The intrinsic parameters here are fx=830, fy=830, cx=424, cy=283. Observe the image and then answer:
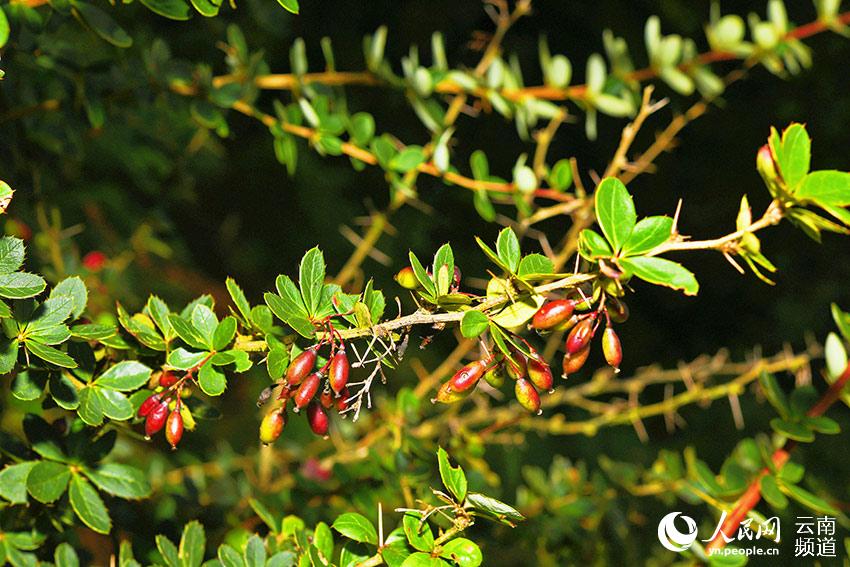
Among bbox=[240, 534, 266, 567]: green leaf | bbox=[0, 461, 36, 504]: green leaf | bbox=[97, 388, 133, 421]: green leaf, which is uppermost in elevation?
bbox=[97, 388, 133, 421]: green leaf

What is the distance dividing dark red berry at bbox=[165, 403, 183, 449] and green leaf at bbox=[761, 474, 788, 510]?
650 millimetres

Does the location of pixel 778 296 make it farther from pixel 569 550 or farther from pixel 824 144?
pixel 569 550

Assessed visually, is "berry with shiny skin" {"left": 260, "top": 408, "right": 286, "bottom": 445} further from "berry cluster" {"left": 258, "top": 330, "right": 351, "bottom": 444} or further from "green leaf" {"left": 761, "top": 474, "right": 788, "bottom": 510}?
"green leaf" {"left": 761, "top": 474, "right": 788, "bottom": 510}

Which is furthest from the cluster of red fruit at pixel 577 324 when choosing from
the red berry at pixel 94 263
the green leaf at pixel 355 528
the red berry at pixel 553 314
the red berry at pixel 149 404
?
the red berry at pixel 94 263

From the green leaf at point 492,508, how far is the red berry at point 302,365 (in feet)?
0.54

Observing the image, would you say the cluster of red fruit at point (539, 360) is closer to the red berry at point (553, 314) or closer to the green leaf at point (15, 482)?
the red berry at point (553, 314)

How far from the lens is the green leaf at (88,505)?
0.75m

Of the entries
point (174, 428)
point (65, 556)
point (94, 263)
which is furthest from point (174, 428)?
point (94, 263)

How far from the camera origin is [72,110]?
107 cm

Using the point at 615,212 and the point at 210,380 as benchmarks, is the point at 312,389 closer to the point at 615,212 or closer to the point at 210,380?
the point at 210,380

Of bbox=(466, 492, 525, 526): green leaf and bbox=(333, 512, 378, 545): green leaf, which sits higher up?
bbox=(466, 492, 525, 526): green leaf

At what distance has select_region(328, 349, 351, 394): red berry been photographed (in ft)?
2.15

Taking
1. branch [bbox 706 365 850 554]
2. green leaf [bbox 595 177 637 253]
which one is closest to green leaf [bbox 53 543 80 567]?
green leaf [bbox 595 177 637 253]

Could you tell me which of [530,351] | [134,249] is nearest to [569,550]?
[530,351]
